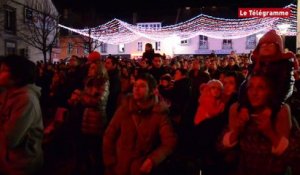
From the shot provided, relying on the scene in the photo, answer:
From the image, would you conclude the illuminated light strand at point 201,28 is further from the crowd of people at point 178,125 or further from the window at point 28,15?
the crowd of people at point 178,125

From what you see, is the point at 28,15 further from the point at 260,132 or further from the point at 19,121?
the point at 260,132

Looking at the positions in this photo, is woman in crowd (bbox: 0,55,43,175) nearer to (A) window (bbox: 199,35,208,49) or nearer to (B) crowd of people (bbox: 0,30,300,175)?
(B) crowd of people (bbox: 0,30,300,175)

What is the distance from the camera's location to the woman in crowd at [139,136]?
3.96 m

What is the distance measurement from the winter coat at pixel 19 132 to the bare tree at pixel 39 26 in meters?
30.2

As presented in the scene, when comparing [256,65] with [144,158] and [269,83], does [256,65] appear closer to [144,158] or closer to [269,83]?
[269,83]

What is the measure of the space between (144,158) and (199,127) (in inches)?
35.7

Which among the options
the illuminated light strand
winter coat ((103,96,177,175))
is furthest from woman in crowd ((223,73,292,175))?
the illuminated light strand

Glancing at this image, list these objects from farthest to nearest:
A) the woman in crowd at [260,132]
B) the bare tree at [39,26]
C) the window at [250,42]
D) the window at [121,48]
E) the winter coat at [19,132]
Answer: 1. the window at [121,48]
2. the window at [250,42]
3. the bare tree at [39,26]
4. the winter coat at [19,132]
5. the woman in crowd at [260,132]

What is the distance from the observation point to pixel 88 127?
5.95 metres

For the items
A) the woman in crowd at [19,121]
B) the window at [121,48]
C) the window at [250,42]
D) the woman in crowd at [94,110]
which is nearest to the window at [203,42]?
the window at [250,42]

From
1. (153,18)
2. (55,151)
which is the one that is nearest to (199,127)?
(55,151)

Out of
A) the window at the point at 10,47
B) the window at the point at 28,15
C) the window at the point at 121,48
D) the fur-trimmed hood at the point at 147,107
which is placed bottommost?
the fur-trimmed hood at the point at 147,107

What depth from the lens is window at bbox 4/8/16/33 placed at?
3039 centimetres

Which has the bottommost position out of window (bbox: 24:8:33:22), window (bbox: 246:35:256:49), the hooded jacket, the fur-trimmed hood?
the fur-trimmed hood
